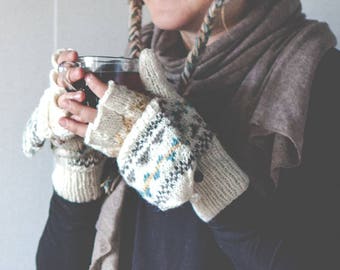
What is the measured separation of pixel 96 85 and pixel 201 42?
0.54 feet

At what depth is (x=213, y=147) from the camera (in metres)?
0.58

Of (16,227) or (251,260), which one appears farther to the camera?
(16,227)

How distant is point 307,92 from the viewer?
2.04 ft

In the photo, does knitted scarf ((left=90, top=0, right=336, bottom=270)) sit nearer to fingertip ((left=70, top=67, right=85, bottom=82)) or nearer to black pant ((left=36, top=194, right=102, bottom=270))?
black pant ((left=36, top=194, right=102, bottom=270))

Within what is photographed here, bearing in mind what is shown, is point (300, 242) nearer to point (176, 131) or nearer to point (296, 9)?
point (176, 131)

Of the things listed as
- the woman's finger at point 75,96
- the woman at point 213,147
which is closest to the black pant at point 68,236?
the woman at point 213,147

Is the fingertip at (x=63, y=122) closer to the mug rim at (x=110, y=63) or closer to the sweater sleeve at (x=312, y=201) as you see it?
the mug rim at (x=110, y=63)

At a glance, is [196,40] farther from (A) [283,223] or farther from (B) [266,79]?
(A) [283,223]

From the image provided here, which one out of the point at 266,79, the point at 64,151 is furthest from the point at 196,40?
the point at 64,151

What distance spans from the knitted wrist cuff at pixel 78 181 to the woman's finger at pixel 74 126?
132 millimetres

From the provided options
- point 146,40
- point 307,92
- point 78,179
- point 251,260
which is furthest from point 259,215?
point 146,40

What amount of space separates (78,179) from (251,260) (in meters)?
0.30

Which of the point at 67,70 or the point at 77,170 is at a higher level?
the point at 67,70

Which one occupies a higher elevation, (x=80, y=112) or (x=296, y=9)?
(x=296, y=9)
